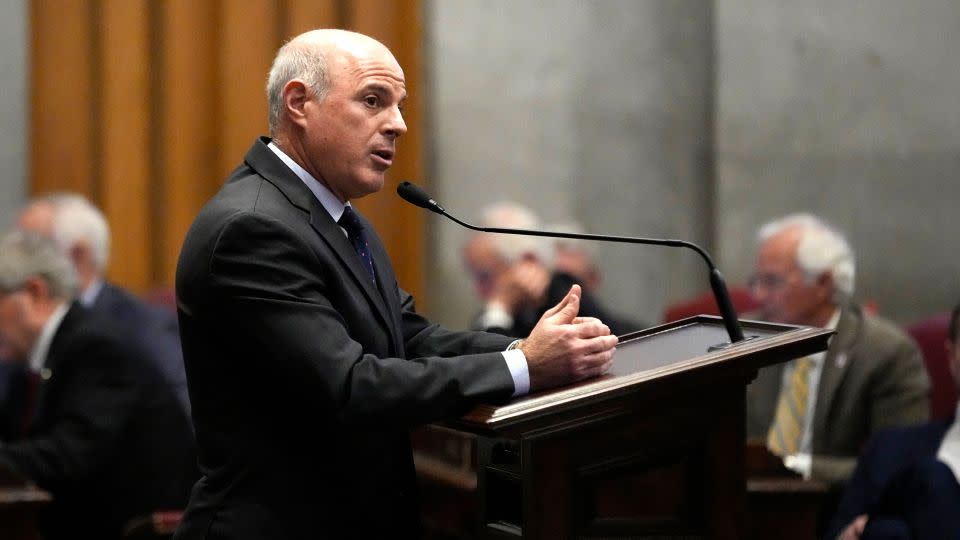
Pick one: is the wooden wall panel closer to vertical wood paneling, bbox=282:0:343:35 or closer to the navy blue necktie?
vertical wood paneling, bbox=282:0:343:35

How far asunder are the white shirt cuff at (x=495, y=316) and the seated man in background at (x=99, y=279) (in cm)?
135

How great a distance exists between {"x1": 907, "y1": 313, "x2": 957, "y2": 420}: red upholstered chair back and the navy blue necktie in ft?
10.0

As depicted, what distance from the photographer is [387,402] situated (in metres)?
2.19

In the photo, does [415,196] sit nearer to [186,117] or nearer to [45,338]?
[45,338]

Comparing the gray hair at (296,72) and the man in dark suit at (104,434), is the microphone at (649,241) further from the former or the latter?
the man in dark suit at (104,434)

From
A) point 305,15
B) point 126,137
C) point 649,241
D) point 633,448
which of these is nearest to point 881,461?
point 649,241

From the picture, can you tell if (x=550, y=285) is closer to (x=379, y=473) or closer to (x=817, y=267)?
(x=817, y=267)

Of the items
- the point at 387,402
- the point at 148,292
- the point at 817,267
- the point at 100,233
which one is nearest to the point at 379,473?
the point at 387,402

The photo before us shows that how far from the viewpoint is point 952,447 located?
3.91 metres

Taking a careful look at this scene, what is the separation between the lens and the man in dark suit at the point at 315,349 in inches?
87.1

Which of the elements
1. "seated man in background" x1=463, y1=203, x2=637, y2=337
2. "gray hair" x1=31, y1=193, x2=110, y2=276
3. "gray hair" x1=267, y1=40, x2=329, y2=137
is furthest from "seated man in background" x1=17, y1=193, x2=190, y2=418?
"gray hair" x1=267, y1=40, x2=329, y2=137

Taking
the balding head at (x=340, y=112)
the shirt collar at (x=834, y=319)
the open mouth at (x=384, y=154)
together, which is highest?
the balding head at (x=340, y=112)

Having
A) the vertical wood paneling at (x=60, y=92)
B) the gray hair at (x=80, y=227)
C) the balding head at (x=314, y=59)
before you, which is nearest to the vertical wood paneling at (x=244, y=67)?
the vertical wood paneling at (x=60, y=92)

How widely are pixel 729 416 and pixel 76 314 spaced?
2936 mm
